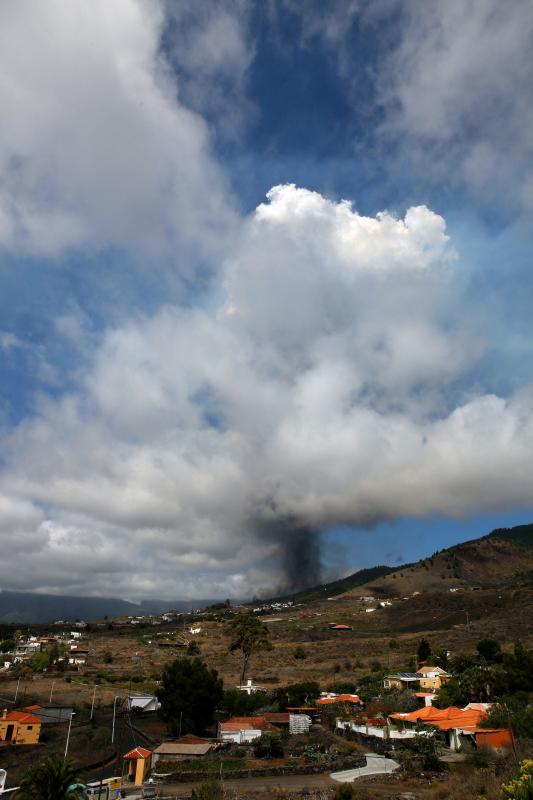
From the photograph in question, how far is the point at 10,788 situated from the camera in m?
32.4

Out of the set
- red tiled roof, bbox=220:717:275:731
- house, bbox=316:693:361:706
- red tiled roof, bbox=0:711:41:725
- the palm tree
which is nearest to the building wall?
red tiled roof, bbox=0:711:41:725

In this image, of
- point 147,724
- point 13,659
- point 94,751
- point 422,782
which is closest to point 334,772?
point 422,782

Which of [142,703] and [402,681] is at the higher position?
[402,681]

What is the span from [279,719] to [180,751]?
13679mm

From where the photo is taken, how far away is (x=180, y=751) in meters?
39.0

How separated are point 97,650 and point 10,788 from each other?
83.9 m

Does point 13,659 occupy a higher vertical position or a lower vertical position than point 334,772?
higher

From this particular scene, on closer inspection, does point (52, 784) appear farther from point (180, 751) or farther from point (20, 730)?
point (20, 730)

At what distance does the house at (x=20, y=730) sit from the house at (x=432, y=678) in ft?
123

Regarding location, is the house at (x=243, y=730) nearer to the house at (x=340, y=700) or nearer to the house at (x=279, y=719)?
the house at (x=279, y=719)

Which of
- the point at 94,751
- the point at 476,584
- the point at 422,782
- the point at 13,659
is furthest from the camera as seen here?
the point at 476,584

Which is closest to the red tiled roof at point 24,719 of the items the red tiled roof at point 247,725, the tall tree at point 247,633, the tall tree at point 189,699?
the tall tree at point 189,699

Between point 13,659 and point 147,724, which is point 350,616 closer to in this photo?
point 13,659

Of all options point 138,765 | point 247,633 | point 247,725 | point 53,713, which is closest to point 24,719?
point 53,713
